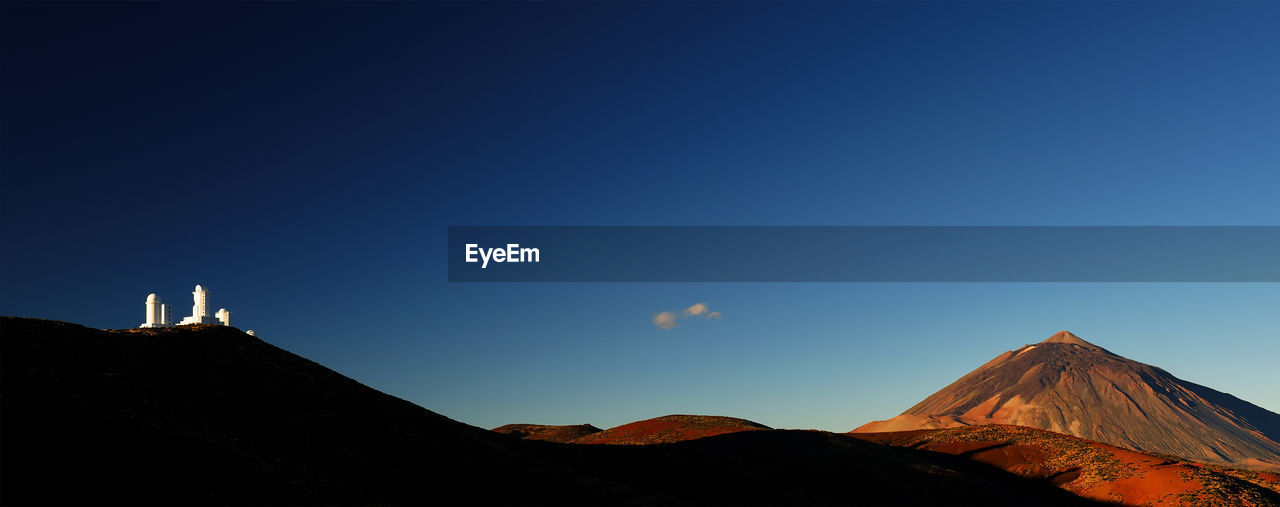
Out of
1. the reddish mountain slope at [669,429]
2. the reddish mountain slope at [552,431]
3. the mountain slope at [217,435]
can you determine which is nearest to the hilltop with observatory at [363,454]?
the mountain slope at [217,435]

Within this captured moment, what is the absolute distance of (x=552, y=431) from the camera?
9675 centimetres

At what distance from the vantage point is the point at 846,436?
7369 centimetres

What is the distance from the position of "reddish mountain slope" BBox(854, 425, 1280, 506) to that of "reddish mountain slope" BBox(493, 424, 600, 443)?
4124 cm

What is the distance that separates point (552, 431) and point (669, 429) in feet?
78.7

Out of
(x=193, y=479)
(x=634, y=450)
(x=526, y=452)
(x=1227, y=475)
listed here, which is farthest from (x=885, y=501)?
(x=193, y=479)

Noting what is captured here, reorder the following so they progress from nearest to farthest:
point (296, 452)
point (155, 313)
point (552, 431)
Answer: point (296, 452)
point (155, 313)
point (552, 431)

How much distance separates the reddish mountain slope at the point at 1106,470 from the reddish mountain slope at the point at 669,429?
67.8ft

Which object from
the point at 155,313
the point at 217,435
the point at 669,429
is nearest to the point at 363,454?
the point at 217,435

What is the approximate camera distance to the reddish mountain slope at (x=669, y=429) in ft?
244

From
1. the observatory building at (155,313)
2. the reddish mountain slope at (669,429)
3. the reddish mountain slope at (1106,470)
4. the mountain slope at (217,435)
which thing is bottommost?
the reddish mountain slope at (1106,470)

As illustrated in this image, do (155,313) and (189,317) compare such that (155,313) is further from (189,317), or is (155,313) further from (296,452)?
(296,452)

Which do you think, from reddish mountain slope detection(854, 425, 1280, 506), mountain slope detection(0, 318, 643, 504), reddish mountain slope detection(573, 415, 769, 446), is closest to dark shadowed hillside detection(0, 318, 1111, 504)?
mountain slope detection(0, 318, 643, 504)

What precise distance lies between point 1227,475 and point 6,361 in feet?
275

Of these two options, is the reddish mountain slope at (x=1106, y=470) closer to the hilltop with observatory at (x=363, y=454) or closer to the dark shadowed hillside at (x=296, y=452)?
the hilltop with observatory at (x=363, y=454)
